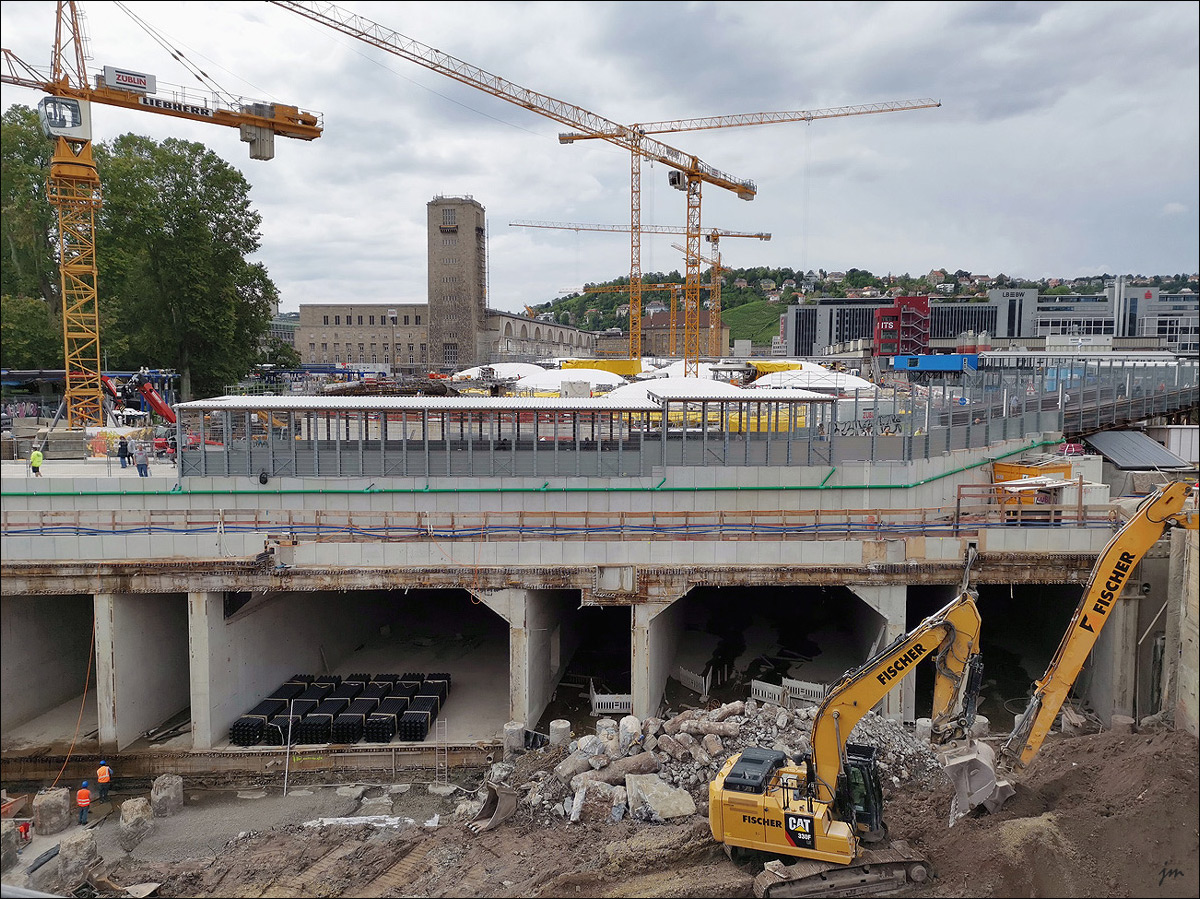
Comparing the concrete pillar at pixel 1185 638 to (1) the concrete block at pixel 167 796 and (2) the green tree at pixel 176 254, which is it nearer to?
(1) the concrete block at pixel 167 796

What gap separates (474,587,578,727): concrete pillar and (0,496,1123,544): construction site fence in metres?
1.60

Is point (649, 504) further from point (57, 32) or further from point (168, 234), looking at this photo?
point (168, 234)

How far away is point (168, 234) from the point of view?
4128cm

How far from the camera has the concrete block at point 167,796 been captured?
1731 cm

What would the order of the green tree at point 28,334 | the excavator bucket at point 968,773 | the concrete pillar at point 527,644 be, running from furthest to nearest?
the green tree at point 28,334, the concrete pillar at point 527,644, the excavator bucket at point 968,773

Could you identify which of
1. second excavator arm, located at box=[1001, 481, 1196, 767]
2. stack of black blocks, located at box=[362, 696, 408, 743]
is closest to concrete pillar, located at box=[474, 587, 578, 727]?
stack of black blocks, located at box=[362, 696, 408, 743]

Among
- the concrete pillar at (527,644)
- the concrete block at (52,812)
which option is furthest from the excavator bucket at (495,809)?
the concrete block at (52,812)

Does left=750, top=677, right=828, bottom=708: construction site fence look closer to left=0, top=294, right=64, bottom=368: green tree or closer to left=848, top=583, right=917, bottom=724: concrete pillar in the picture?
left=848, top=583, right=917, bottom=724: concrete pillar

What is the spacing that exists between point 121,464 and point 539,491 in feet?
43.7

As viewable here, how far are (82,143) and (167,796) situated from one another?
2126 cm

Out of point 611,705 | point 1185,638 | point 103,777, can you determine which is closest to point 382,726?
point 611,705

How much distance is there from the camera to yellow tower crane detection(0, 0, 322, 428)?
75.2ft

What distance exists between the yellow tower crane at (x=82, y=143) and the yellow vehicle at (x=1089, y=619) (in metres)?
26.0
